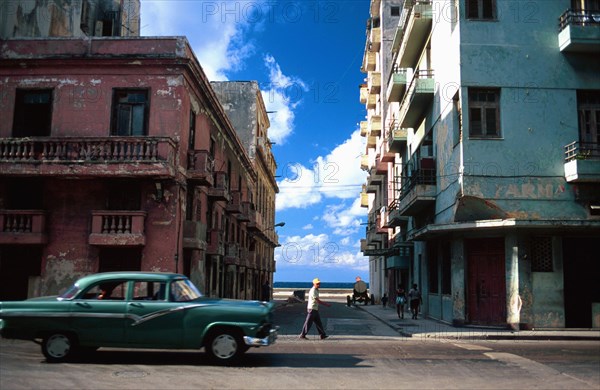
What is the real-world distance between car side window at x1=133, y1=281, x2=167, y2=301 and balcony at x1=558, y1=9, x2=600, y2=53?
50.1 ft

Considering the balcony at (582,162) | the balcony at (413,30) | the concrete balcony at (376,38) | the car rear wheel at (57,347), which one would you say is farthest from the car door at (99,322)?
the concrete balcony at (376,38)

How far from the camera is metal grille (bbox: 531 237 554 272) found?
1850cm

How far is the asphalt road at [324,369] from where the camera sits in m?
8.59

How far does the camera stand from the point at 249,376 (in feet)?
30.2

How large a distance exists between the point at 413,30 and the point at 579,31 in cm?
767

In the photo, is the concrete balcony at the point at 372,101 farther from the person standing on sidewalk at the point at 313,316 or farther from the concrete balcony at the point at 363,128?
the person standing on sidewalk at the point at 313,316

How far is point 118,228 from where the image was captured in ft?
61.2

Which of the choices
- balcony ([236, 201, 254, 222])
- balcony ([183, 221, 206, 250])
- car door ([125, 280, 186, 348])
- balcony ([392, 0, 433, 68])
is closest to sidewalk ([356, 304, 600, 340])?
balcony ([183, 221, 206, 250])

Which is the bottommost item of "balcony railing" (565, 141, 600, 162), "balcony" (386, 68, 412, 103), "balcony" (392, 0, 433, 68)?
"balcony railing" (565, 141, 600, 162)

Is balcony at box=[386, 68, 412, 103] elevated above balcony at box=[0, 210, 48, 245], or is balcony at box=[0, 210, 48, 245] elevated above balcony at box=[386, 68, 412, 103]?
balcony at box=[386, 68, 412, 103]

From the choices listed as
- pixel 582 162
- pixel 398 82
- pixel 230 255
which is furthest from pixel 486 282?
pixel 230 255

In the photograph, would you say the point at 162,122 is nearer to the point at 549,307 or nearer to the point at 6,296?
the point at 6,296

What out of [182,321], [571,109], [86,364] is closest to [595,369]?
[182,321]

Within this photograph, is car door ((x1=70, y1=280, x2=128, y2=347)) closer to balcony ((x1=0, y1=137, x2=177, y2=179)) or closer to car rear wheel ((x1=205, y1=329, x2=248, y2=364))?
car rear wheel ((x1=205, y1=329, x2=248, y2=364))
